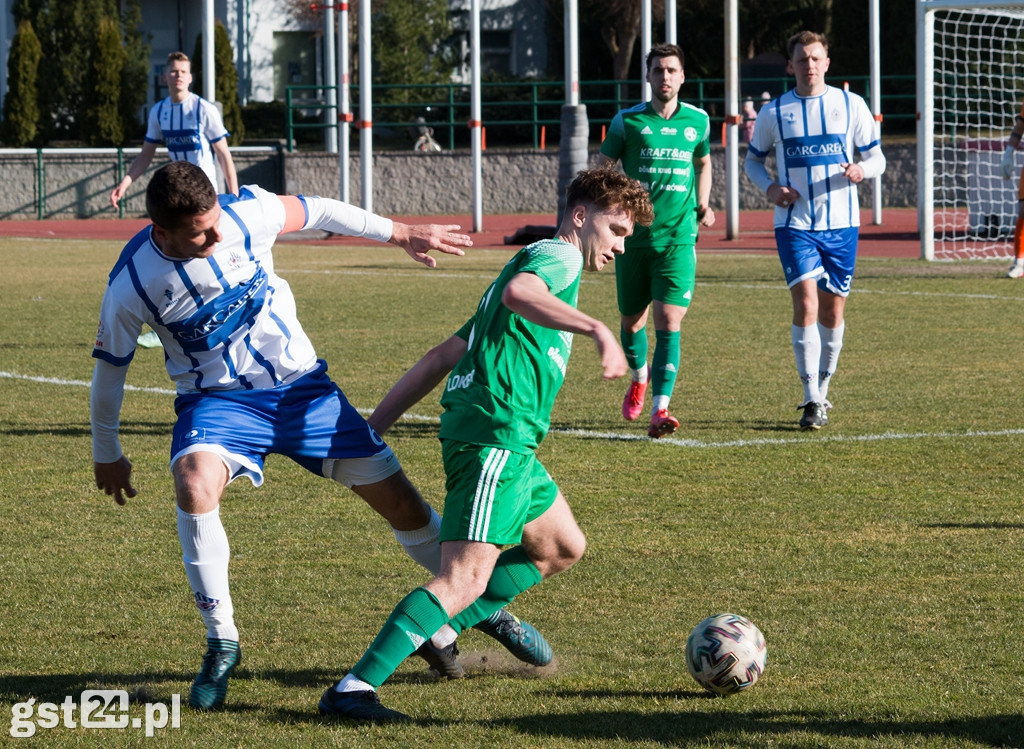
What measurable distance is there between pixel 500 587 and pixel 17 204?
98.4 ft

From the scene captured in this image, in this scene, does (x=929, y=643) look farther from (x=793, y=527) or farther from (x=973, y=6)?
(x=973, y=6)

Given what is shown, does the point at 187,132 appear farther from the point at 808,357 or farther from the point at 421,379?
the point at 421,379

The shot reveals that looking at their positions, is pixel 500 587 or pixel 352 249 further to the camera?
pixel 352 249

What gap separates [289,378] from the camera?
175 inches

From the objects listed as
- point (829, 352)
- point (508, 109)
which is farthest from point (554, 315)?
point (508, 109)

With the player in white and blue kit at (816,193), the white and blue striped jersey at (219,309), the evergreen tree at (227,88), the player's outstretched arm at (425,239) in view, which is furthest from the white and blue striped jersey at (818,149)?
the evergreen tree at (227,88)

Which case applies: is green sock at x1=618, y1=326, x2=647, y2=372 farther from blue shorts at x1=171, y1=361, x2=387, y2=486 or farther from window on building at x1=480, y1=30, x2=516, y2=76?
window on building at x1=480, y1=30, x2=516, y2=76

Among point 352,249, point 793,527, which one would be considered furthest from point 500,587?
point 352,249

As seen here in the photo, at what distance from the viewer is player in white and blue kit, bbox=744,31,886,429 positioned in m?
8.58

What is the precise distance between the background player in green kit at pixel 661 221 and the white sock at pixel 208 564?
14.2 ft

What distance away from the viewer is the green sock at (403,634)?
3.89m

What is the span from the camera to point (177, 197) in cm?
396

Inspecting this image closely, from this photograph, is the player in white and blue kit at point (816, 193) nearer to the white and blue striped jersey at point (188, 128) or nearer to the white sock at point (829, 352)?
the white sock at point (829, 352)

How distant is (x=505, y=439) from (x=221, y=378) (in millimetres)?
949
